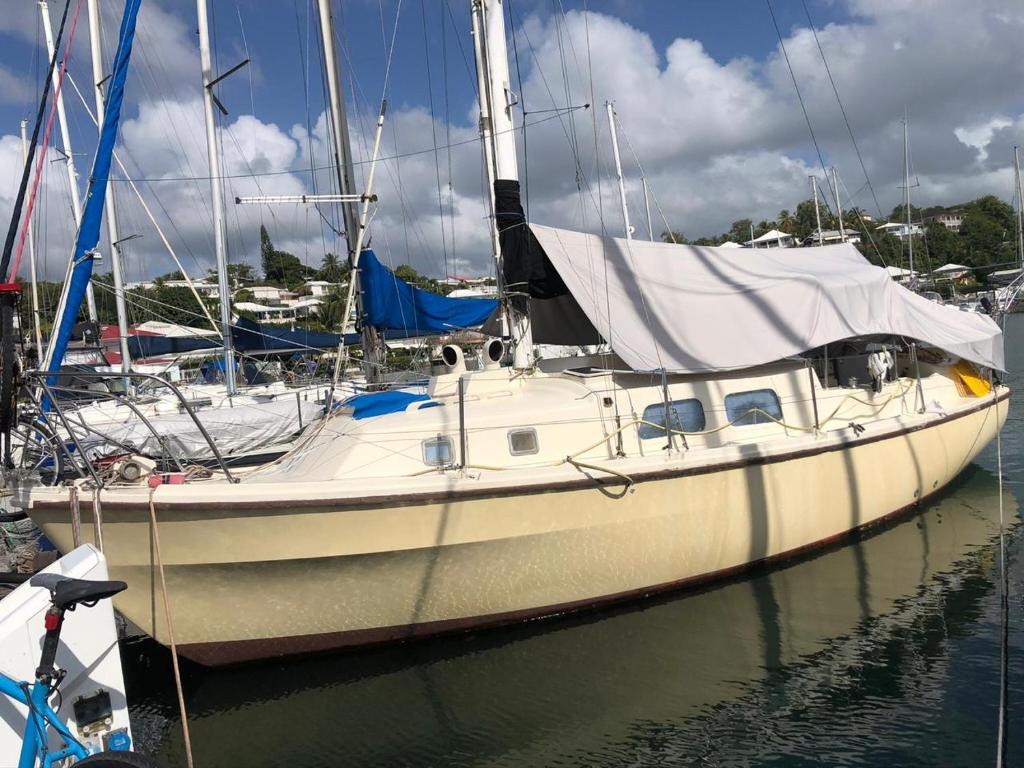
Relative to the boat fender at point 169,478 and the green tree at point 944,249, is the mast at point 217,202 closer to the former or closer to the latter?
the boat fender at point 169,478

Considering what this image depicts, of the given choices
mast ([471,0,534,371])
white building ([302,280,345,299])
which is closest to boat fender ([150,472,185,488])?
mast ([471,0,534,371])

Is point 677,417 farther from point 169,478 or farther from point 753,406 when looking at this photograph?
point 169,478

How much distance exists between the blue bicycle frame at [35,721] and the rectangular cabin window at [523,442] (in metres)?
4.07

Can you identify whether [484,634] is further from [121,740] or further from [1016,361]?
[1016,361]

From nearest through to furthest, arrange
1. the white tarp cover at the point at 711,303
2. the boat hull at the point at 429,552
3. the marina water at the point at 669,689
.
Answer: the marina water at the point at 669,689 → the boat hull at the point at 429,552 → the white tarp cover at the point at 711,303

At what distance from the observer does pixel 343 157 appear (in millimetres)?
11523

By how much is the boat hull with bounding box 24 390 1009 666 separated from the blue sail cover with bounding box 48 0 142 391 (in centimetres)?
265

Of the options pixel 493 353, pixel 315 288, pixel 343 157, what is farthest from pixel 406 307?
pixel 315 288

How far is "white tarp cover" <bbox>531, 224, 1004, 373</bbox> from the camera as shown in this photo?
7672 mm

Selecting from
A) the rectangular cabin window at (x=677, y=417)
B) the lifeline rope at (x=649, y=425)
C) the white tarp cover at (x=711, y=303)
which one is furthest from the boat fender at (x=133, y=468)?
the rectangular cabin window at (x=677, y=417)

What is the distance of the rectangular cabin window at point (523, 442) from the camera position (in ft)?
22.4

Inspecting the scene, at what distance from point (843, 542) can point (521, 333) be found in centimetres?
450

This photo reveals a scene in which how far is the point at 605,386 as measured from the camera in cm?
746

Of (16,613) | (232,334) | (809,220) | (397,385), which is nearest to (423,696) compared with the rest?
(16,613)
